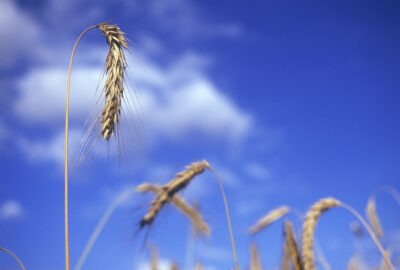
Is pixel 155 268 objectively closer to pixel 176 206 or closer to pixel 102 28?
pixel 176 206

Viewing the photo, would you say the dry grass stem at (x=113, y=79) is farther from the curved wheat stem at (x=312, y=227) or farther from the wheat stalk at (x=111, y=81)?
the curved wheat stem at (x=312, y=227)

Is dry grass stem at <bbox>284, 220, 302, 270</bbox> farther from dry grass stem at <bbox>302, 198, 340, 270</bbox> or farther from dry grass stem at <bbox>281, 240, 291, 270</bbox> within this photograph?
dry grass stem at <bbox>302, 198, 340, 270</bbox>

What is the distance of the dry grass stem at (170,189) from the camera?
265 cm

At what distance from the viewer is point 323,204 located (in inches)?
109

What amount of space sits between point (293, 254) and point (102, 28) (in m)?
2.59

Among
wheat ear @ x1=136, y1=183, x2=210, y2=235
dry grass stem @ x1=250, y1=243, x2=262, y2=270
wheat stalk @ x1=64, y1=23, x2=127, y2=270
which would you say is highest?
wheat stalk @ x1=64, y1=23, x2=127, y2=270

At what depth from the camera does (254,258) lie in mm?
4609

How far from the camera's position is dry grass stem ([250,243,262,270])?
449 cm

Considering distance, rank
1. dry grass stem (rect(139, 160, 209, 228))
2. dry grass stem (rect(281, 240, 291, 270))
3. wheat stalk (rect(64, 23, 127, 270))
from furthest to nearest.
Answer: dry grass stem (rect(281, 240, 291, 270)), dry grass stem (rect(139, 160, 209, 228)), wheat stalk (rect(64, 23, 127, 270))

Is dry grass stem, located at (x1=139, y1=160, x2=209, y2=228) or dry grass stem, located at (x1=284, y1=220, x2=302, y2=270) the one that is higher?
dry grass stem, located at (x1=139, y1=160, x2=209, y2=228)

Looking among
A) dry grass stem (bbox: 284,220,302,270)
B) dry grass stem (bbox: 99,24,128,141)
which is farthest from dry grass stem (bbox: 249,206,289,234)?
dry grass stem (bbox: 99,24,128,141)

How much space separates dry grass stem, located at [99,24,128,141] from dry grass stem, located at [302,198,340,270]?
1.66m

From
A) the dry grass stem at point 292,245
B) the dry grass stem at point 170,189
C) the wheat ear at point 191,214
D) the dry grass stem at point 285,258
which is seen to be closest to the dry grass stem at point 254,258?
the wheat ear at point 191,214

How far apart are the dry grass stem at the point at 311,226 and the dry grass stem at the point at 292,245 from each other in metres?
0.39
